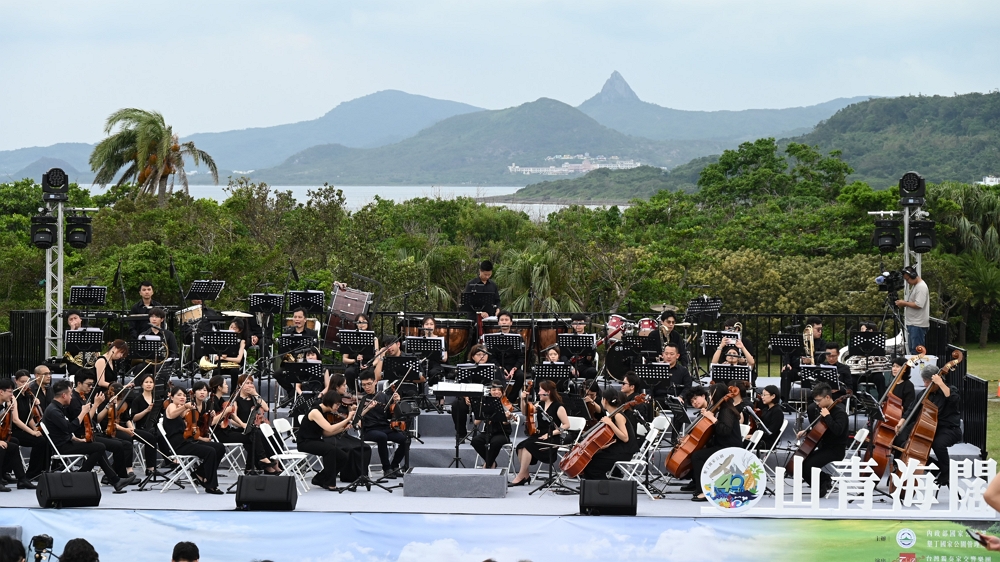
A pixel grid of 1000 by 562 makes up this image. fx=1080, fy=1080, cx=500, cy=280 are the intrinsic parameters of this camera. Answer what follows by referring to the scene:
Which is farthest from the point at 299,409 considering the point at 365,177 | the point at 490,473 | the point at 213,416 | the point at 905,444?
the point at 365,177

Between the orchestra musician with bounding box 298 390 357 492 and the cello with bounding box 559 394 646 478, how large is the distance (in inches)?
110

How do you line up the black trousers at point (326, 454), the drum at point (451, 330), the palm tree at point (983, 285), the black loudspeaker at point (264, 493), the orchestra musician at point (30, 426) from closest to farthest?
the black loudspeaker at point (264, 493), the orchestra musician at point (30, 426), the black trousers at point (326, 454), the drum at point (451, 330), the palm tree at point (983, 285)

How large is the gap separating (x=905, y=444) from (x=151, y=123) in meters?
36.0

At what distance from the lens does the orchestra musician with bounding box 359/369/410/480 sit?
46.4 feet

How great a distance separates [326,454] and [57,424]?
3.22 m

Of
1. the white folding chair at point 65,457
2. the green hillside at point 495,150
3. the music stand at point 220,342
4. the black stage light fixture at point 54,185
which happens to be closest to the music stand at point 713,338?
the music stand at point 220,342

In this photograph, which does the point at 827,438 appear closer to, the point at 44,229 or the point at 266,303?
the point at 266,303

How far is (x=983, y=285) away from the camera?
118 ft

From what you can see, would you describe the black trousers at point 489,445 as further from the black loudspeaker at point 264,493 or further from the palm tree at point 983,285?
the palm tree at point 983,285

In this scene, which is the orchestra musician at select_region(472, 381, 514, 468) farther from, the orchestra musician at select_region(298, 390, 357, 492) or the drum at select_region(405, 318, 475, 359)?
the drum at select_region(405, 318, 475, 359)

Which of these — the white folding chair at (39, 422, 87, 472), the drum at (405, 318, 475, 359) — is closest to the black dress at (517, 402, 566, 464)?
the drum at (405, 318, 475, 359)

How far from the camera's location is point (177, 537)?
11.0 m

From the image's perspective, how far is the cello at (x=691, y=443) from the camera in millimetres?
12898

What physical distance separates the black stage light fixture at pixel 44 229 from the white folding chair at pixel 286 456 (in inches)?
260
